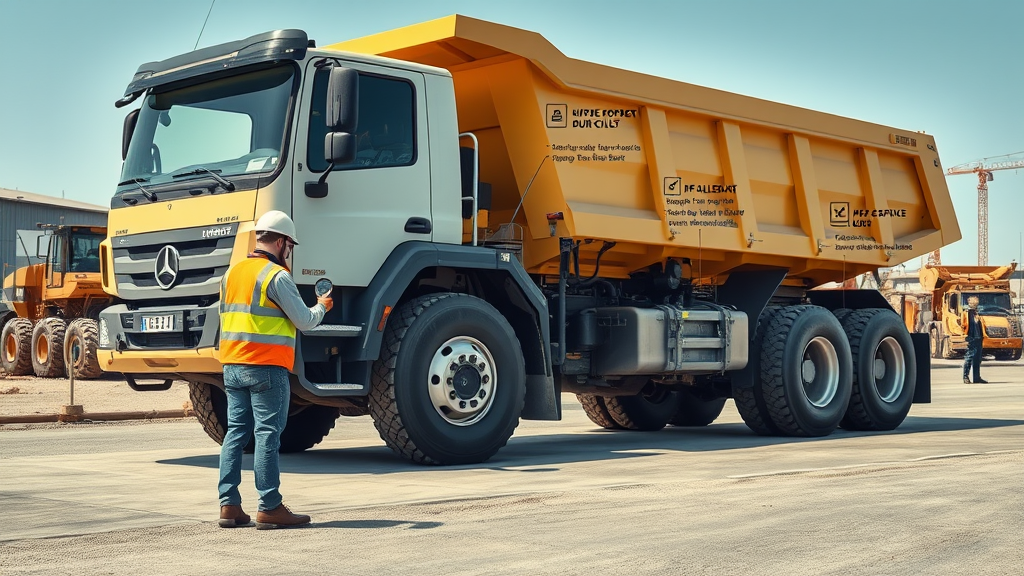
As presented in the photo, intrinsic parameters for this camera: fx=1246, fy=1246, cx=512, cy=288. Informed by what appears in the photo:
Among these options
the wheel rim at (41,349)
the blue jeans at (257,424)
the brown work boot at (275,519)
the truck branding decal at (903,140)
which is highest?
the truck branding decal at (903,140)

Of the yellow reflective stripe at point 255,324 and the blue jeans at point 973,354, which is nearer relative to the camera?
the yellow reflective stripe at point 255,324

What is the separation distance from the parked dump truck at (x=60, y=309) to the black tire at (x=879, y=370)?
16077 mm

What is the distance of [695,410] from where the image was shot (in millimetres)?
14836

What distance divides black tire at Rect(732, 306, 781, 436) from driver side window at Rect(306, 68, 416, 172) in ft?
16.2

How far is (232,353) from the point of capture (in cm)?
661

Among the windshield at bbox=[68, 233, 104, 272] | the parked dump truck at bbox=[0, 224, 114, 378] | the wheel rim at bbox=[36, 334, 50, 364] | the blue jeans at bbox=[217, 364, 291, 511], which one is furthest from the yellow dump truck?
the wheel rim at bbox=[36, 334, 50, 364]

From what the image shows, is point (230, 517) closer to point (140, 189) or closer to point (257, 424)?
point (257, 424)

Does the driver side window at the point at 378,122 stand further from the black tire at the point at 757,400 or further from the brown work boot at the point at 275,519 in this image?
the black tire at the point at 757,400

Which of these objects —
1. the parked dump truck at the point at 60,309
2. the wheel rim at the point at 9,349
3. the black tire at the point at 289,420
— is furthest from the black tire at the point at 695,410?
the wheel rim at the point at 9,349

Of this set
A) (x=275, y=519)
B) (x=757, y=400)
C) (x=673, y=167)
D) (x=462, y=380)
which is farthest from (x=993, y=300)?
(x=275, y=519)

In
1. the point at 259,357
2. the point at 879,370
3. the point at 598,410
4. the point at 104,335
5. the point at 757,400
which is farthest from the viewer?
the point at 598,410

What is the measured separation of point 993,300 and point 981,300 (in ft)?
1.31

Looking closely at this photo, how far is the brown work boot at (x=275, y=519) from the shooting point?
21.0 ft

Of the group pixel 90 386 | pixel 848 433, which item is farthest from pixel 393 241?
pixel 90 386
